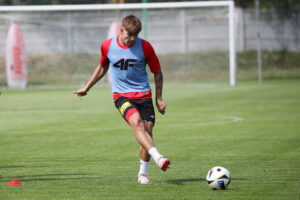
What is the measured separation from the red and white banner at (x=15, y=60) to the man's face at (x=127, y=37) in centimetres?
2356

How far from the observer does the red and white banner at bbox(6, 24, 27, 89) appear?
32125 millimetres

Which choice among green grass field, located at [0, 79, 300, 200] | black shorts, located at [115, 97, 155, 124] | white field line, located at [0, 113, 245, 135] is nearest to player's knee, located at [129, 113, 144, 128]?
black shorts, located at [115, 97, 155, 124]

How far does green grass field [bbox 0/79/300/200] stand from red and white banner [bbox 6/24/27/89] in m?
7.91

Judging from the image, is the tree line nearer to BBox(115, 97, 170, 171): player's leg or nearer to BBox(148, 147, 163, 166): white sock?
BBox(115, 97, 170, 171): player's leg

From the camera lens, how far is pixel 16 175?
9.92 meters

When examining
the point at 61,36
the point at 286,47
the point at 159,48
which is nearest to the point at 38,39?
the point at 61,36

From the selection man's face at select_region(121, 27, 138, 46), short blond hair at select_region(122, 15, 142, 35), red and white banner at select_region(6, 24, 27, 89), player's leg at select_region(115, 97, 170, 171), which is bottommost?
red and white banner at select_region(6, 24, 27, 89)

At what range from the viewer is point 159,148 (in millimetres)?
13031

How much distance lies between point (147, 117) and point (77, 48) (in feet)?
→ 85.0

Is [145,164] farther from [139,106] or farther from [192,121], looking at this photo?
[192,121]

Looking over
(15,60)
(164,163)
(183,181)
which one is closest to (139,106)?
(183,181)

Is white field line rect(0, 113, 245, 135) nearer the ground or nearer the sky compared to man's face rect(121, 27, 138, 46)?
nearer the ground

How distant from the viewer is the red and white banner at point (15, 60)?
105 ft

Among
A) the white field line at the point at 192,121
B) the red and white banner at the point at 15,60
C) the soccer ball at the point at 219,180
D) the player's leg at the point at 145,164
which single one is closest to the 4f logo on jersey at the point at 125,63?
the player's leg at the point at 145,164
